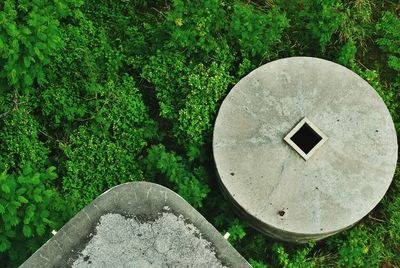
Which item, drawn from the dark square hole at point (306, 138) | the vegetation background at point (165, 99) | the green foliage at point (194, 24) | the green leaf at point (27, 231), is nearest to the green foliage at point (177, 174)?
the vegetation background at point (165, 99)

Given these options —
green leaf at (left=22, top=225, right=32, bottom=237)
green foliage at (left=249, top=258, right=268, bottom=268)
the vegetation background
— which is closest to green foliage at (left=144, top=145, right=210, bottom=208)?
the vegetation background

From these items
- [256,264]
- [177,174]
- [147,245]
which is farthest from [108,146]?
[256,264]

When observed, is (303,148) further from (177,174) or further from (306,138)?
(177,174)

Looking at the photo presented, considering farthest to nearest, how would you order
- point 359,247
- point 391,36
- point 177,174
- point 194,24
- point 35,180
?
point 391,36 → point 194,24 → point 359,247 → point 177,174 → point 35,180

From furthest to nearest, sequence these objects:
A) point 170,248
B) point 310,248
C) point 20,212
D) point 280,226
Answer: point 310,248 → point 280,226 → point 20,212 → point 170,248

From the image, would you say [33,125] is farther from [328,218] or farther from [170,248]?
[328,218]

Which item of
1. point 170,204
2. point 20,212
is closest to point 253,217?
point 170,204

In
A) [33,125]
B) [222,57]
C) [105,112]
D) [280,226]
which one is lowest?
[33,125]
